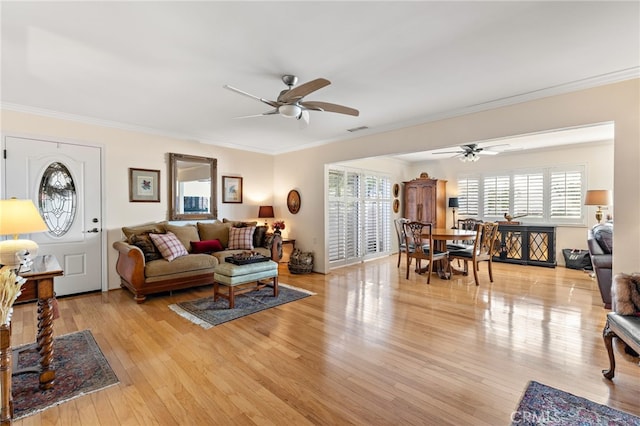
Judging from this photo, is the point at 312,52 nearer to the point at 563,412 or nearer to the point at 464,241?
the point at 563,412

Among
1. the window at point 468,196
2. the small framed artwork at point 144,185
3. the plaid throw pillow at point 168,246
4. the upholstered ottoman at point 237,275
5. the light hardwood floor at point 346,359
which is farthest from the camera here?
the window at point 468,196

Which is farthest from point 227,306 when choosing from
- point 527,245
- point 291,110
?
point 527,245

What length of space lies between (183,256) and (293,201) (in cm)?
258

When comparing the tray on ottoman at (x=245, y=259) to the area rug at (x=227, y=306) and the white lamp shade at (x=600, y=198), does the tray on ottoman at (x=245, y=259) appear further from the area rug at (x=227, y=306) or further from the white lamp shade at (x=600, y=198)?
the white lamp shade at (x=600, y=198)

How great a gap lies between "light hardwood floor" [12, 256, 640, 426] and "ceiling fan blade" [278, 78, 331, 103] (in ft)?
7.48

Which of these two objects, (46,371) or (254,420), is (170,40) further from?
(254,420)

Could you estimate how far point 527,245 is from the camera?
628cm

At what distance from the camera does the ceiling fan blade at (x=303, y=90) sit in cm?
232

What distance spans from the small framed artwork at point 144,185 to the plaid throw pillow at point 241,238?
1373 millimetres

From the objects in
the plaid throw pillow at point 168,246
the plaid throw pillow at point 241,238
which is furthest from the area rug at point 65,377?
the plaid throw pillow at point 241,238

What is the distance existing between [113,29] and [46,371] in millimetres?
2538

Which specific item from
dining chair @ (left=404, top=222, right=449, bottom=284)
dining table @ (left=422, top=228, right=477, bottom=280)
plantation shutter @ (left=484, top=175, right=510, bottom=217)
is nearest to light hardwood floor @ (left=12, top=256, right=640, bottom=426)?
dining chair @ (left=404, top=222, right=449, bottom=284)

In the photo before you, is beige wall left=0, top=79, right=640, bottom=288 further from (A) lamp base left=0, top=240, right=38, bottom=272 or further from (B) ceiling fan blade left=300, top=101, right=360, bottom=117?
(A) lamp base left=0, top=240, right=38, bottom=272

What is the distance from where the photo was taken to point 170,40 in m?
2.29
